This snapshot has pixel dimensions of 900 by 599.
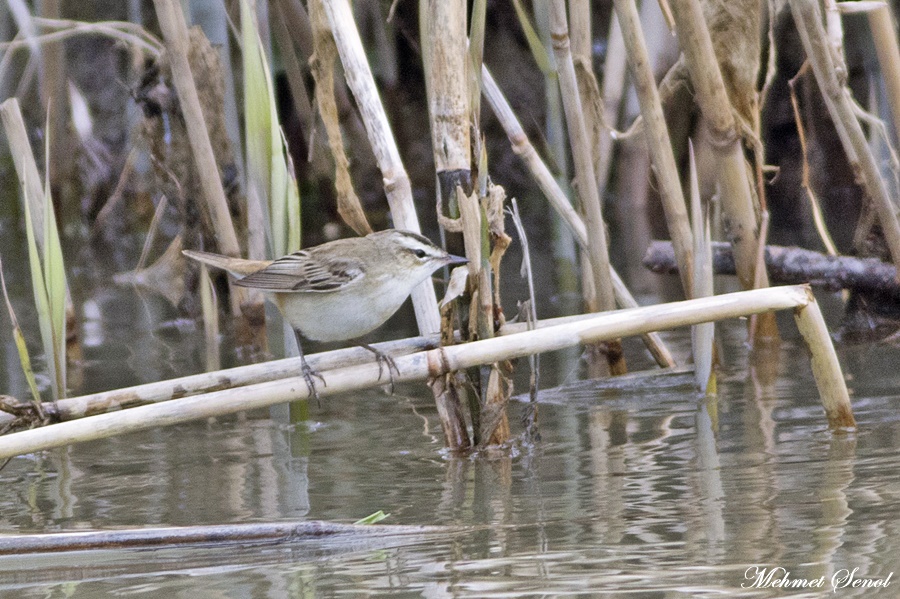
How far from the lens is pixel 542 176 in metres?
4.33

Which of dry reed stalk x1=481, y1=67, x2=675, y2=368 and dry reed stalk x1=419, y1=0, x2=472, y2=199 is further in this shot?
dry reed stalk x1=481, y1=67, x2=675, y2=368

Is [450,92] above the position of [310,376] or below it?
above

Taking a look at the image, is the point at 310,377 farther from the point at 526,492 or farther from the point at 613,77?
the point at 613,77

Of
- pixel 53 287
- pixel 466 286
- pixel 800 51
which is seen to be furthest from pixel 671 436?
pixel 800 51

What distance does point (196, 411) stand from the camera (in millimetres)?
2951

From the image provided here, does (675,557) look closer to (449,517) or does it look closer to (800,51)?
(449,517)

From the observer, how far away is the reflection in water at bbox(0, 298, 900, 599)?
8.33ft

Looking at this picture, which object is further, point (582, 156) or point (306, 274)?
point (582, 156)

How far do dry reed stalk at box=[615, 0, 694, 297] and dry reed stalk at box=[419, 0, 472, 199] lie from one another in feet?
3.37

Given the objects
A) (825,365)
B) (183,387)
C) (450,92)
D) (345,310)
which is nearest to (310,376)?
(183,387)

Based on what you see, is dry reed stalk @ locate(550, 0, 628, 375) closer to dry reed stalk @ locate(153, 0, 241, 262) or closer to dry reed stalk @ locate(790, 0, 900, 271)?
dry reed stalk @ locate(790, 0, 900, 271)

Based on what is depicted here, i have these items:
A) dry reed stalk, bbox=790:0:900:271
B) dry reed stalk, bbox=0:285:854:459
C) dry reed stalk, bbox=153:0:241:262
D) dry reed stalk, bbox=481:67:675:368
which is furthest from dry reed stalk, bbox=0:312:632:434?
dry reed stalk, bbox=153:0:241:262
